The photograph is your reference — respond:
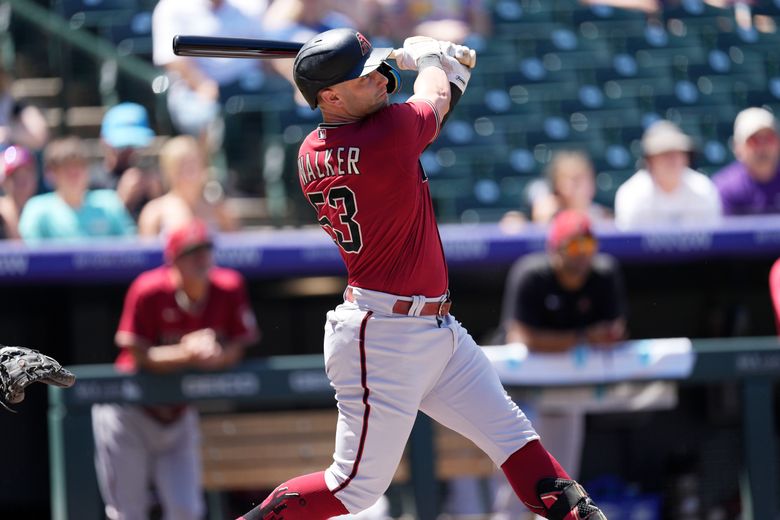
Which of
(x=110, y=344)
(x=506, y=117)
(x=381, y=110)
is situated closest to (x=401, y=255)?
(x=381, y=110)

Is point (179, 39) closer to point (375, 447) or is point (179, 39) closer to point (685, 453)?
point (375, 447)

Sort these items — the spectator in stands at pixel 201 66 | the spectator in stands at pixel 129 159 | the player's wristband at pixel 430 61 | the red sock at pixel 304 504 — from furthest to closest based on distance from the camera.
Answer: the spectator in stands at pixel 201 66 < the spectator in stands at pixel 129 159 < the player's wristband at pixel 430 61 < the red sock at pixel 304 504

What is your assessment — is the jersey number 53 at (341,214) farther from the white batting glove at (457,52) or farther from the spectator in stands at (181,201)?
the spectator in stands at (181,201)

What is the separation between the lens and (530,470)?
3467 millimetres

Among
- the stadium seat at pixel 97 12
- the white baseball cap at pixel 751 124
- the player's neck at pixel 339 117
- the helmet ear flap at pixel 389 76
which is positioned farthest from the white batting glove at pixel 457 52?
the stadium seat at pixel 97 12

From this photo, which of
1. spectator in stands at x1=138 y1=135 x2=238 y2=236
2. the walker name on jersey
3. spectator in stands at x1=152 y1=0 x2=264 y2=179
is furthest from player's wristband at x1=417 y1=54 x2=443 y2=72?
spectator in stands at x1=152 y1=0 x2=264 y2=179

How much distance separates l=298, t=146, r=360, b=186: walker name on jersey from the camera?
10.7ft

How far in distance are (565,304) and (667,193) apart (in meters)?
1.45

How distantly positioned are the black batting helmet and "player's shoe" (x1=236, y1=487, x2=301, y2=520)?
1.12 meters

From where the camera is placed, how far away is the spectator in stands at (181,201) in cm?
616

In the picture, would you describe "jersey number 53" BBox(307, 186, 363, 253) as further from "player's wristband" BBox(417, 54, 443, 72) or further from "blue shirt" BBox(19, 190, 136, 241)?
"blue shirt" BBox(19, 190, 136, 241)

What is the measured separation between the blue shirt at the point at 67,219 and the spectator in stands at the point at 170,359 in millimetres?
814

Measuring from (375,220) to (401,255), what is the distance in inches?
5.6

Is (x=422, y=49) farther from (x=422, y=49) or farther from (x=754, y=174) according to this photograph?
(x=754, y=174)
